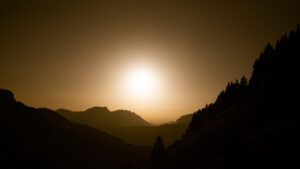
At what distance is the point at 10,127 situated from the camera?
141 m

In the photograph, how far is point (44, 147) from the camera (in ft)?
453

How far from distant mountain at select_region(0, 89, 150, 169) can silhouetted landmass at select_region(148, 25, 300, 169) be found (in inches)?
2156

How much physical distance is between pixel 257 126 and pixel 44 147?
487 feet

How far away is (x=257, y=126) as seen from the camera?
58.4 meters

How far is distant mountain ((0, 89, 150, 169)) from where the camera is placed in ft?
395

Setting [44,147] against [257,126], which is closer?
[257,126]

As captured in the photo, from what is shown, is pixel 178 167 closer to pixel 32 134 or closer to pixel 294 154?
pixel 294 154

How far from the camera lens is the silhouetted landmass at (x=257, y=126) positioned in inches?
1569

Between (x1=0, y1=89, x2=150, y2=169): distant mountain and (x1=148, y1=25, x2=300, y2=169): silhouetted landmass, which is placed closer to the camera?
(x1=148, y1=25, x2=300, y2=169): silhouetted landmass

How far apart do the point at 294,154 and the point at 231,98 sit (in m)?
61.4

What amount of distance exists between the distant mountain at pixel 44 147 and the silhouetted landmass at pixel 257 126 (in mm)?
54759

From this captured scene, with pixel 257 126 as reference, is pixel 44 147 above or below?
above

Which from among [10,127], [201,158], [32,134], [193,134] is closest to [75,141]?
[32,134]

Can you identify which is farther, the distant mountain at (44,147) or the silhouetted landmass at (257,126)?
the distant mountain at (44,147)
